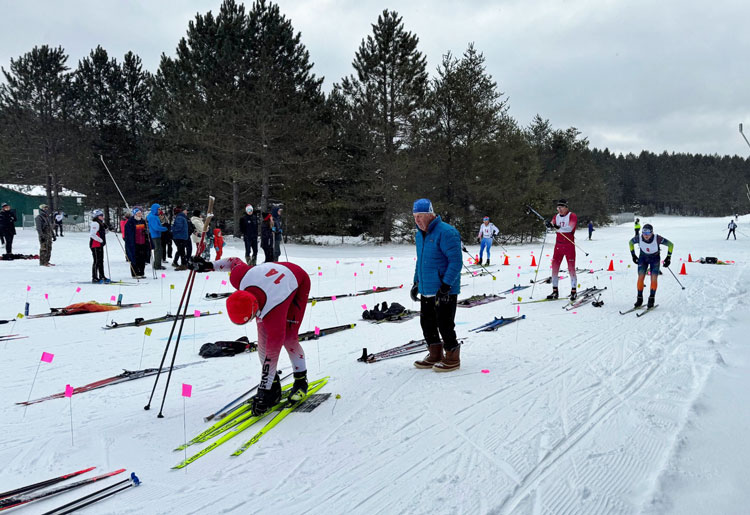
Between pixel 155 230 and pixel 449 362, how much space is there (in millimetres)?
11348

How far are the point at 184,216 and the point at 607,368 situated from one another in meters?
12.7

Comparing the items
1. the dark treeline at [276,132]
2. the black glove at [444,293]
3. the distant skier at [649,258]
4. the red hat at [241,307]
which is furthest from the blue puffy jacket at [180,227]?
the distant skier at [649,258]

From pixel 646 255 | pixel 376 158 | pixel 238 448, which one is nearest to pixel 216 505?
pixel 238 448

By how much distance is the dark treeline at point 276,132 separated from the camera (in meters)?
24.2

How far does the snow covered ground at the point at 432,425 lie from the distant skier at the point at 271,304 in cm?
41

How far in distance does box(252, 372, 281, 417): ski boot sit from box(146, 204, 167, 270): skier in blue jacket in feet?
35.2

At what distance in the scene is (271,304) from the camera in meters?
3.94

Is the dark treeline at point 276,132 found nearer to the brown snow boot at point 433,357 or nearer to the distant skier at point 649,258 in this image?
the distant skier at point 649,258

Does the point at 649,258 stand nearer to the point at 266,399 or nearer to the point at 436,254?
the point at 436,254

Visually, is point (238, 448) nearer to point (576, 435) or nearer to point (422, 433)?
point (422, 433)

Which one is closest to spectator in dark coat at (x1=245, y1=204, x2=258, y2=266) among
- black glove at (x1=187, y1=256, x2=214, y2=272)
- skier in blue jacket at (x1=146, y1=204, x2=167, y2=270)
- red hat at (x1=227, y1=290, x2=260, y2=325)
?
skier in blue jacket at (x1=146, y1=204, x2=167, y2=270)

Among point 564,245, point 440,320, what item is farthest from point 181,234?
point 440,320

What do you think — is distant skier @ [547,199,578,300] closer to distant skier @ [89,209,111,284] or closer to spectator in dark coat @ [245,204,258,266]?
spectator in dark coat @ [245,204,258,266]

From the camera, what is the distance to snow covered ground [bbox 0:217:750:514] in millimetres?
2855
